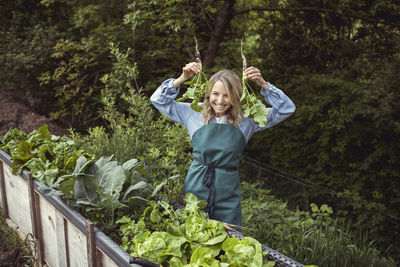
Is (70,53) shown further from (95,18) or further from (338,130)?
(338,130)

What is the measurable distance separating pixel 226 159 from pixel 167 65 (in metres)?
5.08

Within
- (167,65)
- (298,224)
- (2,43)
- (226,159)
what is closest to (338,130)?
(298,224)

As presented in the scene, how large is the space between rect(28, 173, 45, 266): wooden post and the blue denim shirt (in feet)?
4.14

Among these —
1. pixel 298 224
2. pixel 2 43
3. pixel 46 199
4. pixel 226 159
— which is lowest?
pixel 298 224

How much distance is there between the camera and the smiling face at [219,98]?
2314 mm

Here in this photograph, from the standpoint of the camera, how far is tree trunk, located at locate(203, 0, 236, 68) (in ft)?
20.7

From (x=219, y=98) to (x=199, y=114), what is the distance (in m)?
0.25

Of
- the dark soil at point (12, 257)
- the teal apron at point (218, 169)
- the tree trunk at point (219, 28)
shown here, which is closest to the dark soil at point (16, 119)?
the dark soil at point (12, 257)

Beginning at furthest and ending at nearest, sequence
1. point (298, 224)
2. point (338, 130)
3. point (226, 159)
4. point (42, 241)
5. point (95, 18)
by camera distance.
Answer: point (95, 18) → point (338, 130) → point (298, 224) → point (42, 241) → point (226, 159)

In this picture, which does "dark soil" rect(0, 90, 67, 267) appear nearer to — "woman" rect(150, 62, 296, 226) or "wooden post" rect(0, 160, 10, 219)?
"wooden post" rect(0, 160, 10, 219)

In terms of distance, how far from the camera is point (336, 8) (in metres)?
6.25

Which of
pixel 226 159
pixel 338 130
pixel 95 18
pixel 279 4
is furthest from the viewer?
pixel 279 4

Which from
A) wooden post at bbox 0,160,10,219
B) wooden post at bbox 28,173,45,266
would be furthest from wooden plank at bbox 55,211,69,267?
wooden post at bbox 0,160,10,219

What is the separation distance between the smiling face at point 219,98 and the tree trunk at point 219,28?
423 centimetres
